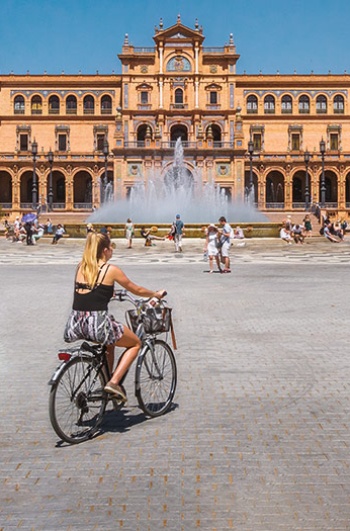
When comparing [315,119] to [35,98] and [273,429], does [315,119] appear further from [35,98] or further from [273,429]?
[273,429]

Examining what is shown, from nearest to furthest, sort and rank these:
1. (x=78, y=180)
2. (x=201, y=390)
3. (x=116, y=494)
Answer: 1. (x=116, y=494)
2. (x=201, y=390)
3. (x=78, y=180)

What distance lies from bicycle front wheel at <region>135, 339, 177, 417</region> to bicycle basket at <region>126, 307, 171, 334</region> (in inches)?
6.9

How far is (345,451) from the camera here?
559 centimetres

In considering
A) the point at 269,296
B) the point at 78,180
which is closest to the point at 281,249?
the point at 269,296

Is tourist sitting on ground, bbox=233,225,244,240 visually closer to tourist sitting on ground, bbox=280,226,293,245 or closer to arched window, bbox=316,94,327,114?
tourist sitting on ground, bbox=280,226,293,245

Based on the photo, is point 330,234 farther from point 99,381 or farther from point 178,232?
point 99,381

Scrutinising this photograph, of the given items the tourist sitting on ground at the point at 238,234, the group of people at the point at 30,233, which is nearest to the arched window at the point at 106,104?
the group of people at the point at 30,233

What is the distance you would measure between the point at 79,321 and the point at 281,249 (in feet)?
97.1

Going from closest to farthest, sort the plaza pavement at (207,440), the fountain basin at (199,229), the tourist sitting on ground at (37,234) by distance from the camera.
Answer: the plaza pavement at (207,440)
the fountain basin at (199,229)
the tourist sitting on ground at (37,234)

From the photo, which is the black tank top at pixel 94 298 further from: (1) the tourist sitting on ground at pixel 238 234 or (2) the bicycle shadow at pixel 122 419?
(1) the tourist sitting on ground at pixel 238 234

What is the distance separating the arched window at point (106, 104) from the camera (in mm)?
71900

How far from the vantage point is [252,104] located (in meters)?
71.7

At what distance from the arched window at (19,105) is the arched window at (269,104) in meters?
24.6

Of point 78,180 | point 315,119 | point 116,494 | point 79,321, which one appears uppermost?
point 315,119
